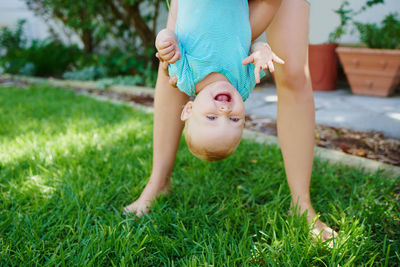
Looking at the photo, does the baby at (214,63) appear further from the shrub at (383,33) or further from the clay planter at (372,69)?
the shrub at (383,33)

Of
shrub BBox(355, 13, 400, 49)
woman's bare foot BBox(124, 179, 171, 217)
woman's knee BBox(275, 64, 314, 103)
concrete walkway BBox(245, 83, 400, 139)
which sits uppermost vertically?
shrub BBox(355, 13, 400, 49)

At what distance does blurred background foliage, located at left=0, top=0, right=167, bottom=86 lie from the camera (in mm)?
5258

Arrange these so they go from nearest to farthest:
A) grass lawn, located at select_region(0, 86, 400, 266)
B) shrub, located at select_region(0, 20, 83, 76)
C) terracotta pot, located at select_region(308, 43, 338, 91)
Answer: grass lawn, located at select_region(0, 86, 400, 266), terracotta pot, located at select_region(308, 43, 338, 91), shrub, located at select_region(0, 20, 83, 76)

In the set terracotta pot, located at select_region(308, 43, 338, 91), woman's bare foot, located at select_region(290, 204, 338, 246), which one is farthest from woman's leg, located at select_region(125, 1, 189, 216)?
terracotta pot, located at select_region(308, 43, 338, 91)

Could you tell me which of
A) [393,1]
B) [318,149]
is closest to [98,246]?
[318,149]

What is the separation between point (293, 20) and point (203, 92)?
565mm

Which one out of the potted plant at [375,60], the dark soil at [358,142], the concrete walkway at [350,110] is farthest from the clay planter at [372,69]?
the dark soil at [358,142]

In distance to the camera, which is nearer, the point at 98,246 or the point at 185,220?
the point at 98,246

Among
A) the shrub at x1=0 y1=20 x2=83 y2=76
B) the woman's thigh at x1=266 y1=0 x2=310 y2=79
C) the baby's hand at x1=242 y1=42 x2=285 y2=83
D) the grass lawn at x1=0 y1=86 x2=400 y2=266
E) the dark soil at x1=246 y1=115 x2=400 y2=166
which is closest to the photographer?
the baby's hand at x1=242 y1=42 x2=285 y2=83

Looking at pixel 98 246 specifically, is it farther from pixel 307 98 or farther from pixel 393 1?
pixel 393 1

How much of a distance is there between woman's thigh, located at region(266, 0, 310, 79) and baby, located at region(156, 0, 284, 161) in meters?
0.27

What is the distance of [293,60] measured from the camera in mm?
1421

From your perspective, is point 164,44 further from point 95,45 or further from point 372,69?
point 95,45

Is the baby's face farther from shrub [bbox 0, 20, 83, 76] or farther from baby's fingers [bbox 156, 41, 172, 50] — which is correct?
shrub [bbox 0, 20, 83, 76]
